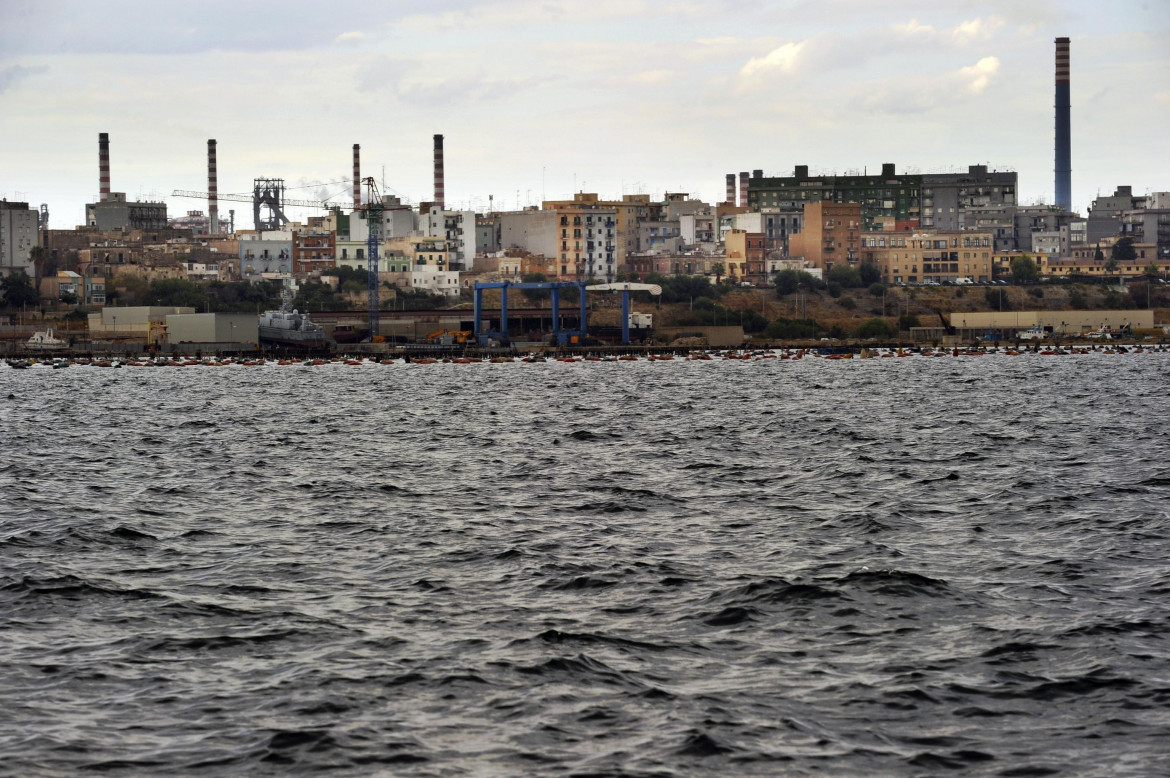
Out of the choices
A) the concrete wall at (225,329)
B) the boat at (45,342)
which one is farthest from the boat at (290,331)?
the boat at (45,342)

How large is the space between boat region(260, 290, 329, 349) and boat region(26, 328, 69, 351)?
83.3 feet

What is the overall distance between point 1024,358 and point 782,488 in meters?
138

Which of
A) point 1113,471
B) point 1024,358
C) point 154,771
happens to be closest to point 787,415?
point 1113,471

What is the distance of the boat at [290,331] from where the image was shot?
187000mm

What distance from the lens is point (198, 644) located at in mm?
22312

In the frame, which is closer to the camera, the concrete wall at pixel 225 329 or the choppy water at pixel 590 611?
the choppy water at pixel 590 611

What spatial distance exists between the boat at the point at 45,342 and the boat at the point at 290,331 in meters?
25.4

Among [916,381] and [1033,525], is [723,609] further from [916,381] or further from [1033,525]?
[916,381]

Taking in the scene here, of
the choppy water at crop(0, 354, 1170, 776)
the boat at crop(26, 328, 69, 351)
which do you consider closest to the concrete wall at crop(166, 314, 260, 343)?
the boat at crop(26, 328, 69, 351)

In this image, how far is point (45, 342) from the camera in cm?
18738

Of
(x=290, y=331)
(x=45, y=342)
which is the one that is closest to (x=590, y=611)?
(x=290, y=331)

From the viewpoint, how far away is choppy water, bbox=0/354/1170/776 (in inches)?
685

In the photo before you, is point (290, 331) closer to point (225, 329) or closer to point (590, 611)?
point (225, 329)

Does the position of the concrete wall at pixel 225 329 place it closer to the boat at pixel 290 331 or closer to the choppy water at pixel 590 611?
the boat at pixel 290 331
